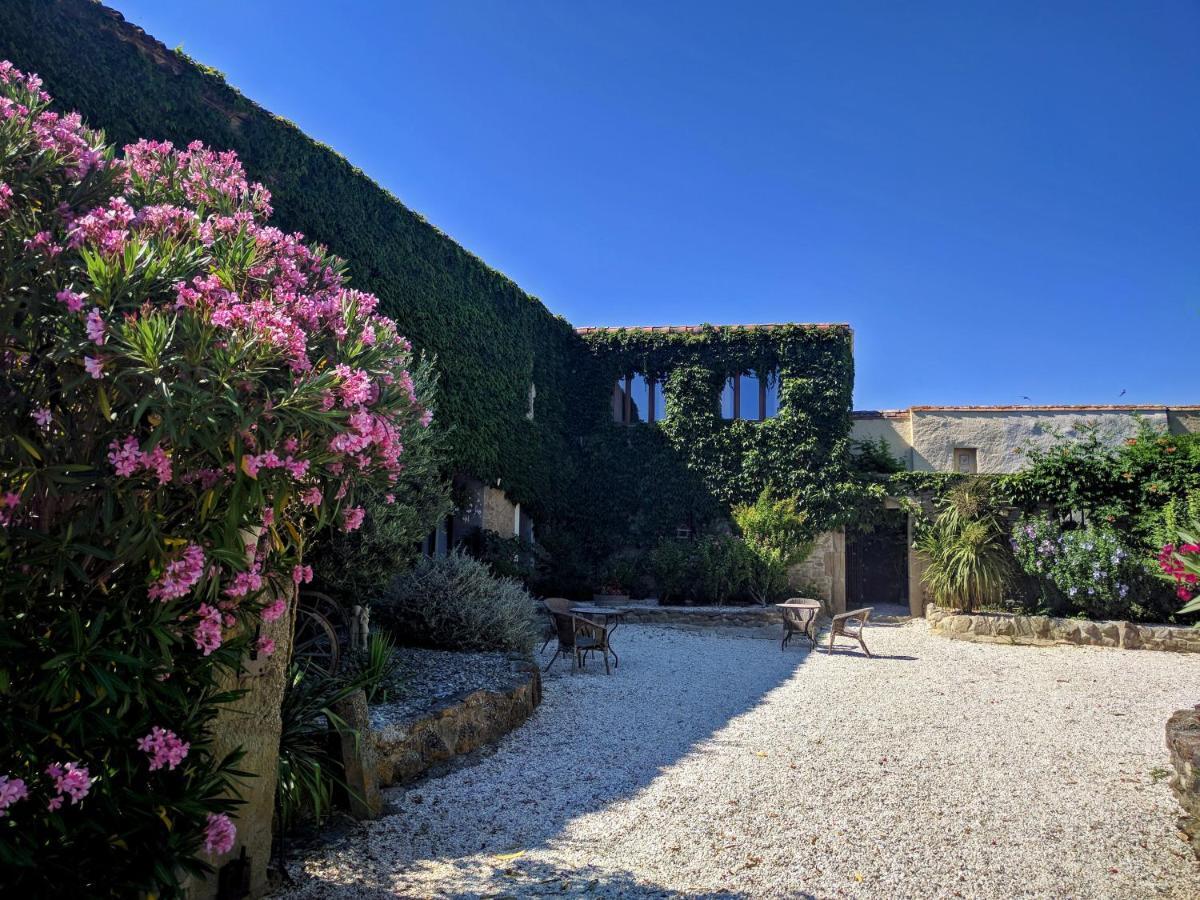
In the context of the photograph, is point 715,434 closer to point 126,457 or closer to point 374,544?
point 374,544

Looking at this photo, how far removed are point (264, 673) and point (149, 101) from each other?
7.04 meters

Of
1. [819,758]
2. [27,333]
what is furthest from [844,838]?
[27,333]

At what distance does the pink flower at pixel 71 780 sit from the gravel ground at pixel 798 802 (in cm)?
134

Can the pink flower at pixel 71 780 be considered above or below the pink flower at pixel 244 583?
below

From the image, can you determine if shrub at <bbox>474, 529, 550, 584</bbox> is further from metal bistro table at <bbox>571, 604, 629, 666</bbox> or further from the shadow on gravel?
the shadow on gravel

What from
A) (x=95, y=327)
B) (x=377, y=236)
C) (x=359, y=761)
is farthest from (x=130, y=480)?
(x=377, y=236)

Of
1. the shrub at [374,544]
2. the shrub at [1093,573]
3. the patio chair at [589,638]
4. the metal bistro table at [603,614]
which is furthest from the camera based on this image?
the shrub at [1093,573]

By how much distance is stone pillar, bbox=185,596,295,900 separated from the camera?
9.80ft

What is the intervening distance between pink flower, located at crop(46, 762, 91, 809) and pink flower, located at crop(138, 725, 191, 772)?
183mm

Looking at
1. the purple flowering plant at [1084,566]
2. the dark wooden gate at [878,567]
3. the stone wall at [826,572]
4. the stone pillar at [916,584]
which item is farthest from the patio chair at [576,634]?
the dark wooden gate at [878,567]

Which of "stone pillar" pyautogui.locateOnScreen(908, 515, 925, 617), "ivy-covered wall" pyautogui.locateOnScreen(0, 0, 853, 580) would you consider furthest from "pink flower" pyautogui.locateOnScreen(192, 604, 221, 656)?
"stone pillar" pyautogui.locateOnScreen(908, 515, 925, 617)

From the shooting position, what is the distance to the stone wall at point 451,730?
4.70 metres

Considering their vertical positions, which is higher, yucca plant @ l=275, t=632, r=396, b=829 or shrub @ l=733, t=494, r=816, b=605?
shrub @ l=733, t=494, r=816, b=605

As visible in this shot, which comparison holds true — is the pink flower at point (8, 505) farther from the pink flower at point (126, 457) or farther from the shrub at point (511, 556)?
the shrub at point (511, 556)
